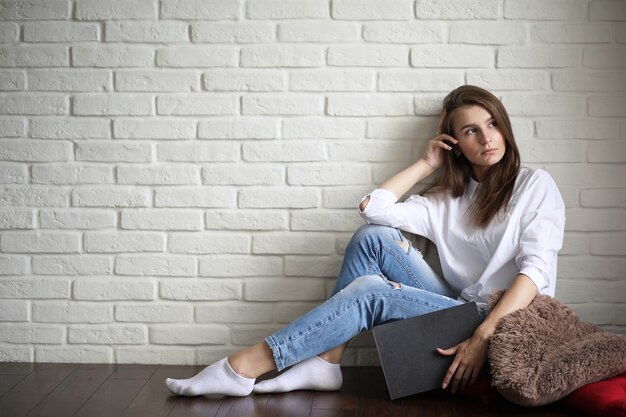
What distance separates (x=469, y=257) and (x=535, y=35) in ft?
2.82

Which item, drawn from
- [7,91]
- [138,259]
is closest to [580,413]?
[138,259]

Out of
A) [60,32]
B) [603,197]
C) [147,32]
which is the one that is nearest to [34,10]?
[60,32]

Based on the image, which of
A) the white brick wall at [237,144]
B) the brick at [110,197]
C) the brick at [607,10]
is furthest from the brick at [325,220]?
the brick at [607,10]

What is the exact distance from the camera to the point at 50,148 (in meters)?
2.64

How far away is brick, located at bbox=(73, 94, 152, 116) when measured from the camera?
2607 millimetres

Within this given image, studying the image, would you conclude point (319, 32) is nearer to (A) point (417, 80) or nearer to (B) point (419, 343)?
(A) point (417, 80)

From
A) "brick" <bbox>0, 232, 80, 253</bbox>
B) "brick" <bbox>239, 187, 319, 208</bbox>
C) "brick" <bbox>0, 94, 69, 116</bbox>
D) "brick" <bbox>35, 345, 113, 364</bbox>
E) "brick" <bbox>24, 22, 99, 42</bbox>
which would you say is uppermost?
"brick" <bbox>24, 22, 99, 42</bbox>

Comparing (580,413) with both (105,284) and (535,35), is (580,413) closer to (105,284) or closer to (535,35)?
(535,35)

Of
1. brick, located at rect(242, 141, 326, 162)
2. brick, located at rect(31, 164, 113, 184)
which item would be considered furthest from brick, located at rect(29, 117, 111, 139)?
brick, located at rect(242, 141, 326, 162)

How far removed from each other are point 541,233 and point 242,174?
1.11 meters

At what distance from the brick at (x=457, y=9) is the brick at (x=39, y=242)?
1589 mm

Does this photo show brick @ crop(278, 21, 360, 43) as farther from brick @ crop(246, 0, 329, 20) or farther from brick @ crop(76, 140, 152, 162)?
brick @ crop(76, 140, 152, 162)

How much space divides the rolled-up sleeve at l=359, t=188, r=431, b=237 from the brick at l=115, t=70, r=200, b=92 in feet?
2.65

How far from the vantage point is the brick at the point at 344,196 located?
2596 millimetres
